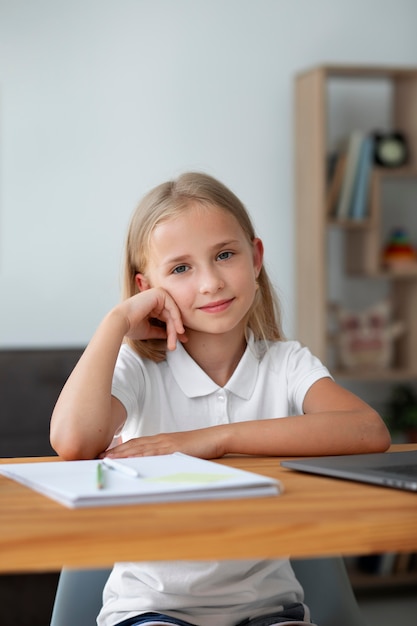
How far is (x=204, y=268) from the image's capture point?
1453mm

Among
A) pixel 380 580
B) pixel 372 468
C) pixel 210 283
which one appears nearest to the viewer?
pixel 372 468

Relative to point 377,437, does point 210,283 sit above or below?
above

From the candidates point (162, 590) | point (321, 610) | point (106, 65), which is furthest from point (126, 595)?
point (106, 65)

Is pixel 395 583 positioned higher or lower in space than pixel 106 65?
lower

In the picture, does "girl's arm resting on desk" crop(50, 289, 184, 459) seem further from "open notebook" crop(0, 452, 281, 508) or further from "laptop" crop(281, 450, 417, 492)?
"laptop" crop(281, 450, 417, 492)

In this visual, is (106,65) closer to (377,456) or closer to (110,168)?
(110,168)

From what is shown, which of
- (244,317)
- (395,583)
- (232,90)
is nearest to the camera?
(244,317)

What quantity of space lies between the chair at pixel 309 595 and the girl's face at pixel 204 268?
388 mm

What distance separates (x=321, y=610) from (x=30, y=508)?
0.64 meters

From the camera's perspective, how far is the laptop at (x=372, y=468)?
0.93 meters

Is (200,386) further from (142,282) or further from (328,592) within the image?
(328,592)

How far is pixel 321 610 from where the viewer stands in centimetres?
134

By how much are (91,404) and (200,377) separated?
0.26 m

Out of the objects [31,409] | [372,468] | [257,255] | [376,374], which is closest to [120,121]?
[376,374]
